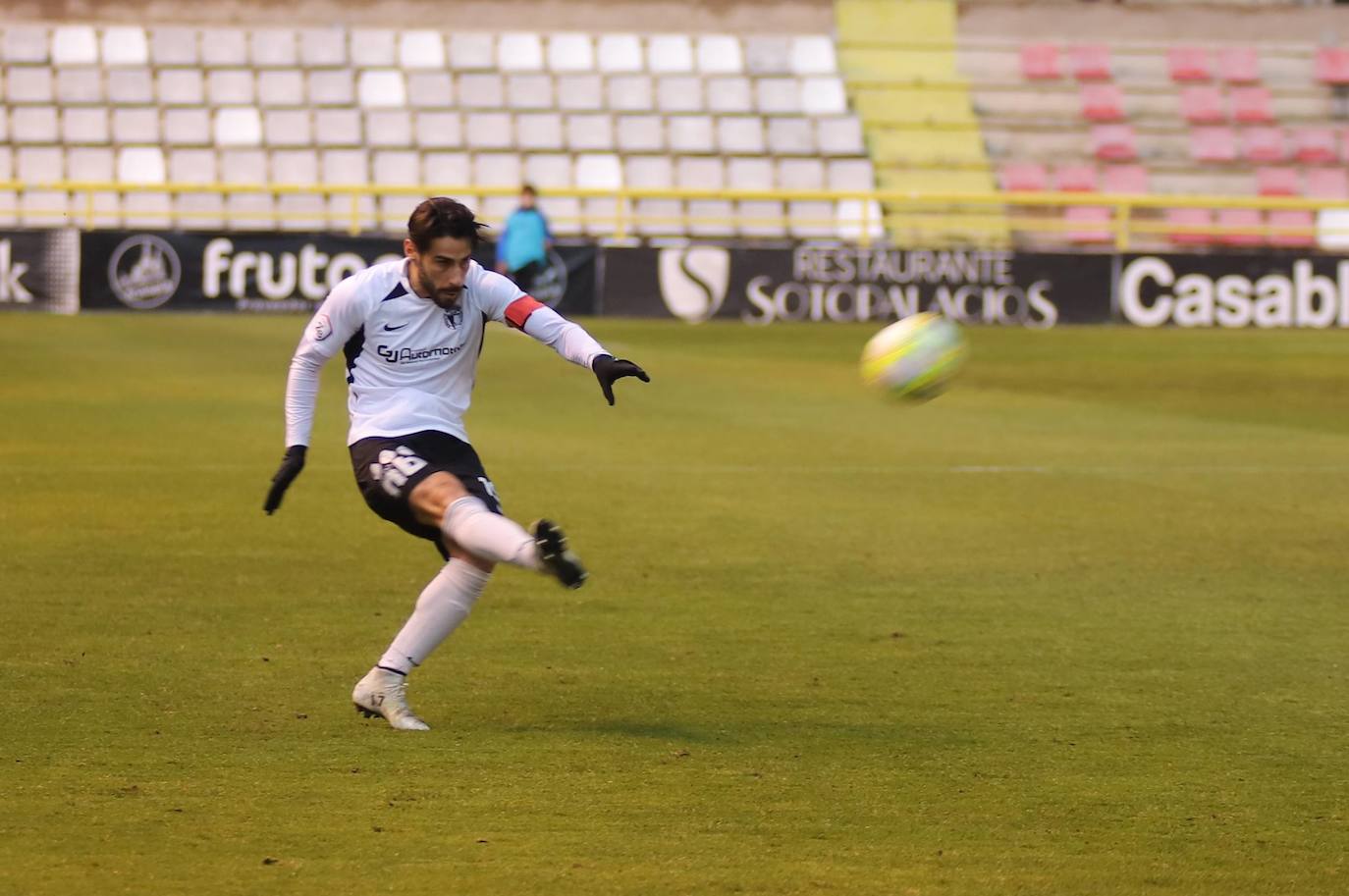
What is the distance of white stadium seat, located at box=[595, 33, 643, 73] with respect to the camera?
34.2 meters

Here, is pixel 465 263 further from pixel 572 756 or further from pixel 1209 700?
pixel 1209 700

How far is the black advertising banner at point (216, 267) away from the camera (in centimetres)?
2617

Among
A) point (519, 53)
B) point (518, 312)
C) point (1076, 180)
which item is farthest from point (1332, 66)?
point (518, 312)

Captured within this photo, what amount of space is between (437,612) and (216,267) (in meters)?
21.1

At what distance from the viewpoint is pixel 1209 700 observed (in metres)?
6.59

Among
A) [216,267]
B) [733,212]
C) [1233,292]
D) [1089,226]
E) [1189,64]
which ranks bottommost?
[1233,292]

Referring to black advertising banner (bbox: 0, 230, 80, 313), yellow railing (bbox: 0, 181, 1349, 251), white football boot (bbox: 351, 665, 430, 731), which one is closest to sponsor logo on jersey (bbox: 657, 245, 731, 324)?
yellow railing (bbox: 0, 181, 1349, 251)

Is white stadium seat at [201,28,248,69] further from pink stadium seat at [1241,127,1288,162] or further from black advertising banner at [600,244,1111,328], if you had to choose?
pink stadium seat at [1241,127,1288,162]

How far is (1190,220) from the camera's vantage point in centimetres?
3397

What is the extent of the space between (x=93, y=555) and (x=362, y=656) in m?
2.75

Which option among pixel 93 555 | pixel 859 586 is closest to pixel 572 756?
pixel 859 586

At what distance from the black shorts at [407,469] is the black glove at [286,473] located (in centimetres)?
18

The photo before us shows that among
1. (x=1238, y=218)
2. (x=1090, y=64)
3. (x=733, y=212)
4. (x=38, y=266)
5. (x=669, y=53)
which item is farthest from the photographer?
(x=1090, y=64)

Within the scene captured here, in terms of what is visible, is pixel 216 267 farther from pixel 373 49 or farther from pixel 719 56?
pixel 719 56
